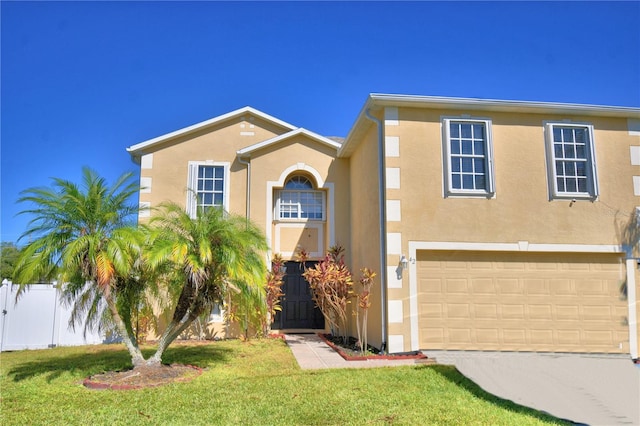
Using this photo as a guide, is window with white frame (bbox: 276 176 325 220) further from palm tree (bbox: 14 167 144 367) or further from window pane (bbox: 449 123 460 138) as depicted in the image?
palm tree (bbox: 14 167 144 367)

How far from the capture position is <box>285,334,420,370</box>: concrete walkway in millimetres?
8641

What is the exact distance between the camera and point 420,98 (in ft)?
33.0

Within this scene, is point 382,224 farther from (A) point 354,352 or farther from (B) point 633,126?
(B) point 633,126

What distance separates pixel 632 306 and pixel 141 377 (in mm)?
10664

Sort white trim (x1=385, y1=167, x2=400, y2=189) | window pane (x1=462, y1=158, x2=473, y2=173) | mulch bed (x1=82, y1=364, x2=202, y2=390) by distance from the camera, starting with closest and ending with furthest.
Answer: mulch bed (x1=82, y1=364, x2=202, y2=390) → white trim (x1=385, y1=167, x2=400, y2=189) → window pane (x1=462, y1=158, x2=473, y2=173)

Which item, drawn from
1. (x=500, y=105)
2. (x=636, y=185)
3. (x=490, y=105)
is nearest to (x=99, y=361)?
(x=490, y=105)

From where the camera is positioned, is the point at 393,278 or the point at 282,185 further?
the point at 282,185

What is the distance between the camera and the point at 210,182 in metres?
13.6

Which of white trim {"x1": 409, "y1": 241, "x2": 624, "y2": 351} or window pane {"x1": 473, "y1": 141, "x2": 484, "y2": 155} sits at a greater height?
window pane {"x1": 473, "y1": 141, "x2": 484, "y2": 155}

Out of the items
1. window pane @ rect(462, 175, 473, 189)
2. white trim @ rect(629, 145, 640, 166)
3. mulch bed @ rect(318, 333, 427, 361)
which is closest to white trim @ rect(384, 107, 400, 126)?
window pane @ rect(462, 175, 473, 189)

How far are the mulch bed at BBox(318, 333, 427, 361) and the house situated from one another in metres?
0.21

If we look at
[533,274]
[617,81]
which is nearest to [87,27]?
[533,274]

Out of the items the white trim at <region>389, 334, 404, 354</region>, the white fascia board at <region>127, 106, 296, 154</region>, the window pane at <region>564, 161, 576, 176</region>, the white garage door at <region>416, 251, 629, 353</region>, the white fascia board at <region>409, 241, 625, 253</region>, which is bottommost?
the white trim at <region>389, 334, 404, 354</region>

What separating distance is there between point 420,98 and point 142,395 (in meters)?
8.22
